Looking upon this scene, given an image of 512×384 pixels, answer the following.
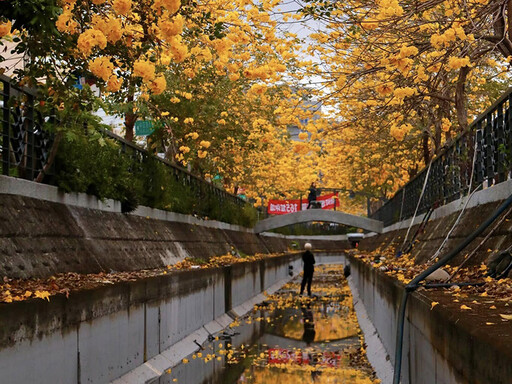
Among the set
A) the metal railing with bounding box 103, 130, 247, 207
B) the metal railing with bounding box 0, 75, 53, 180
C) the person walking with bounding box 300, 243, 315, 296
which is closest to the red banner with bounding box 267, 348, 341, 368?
the metal railing with bounding box 0, 75, 53, 180

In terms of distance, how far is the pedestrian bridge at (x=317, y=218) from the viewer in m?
45.1

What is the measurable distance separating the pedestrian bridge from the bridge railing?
19.6 metres

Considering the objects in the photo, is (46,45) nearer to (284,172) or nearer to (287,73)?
(287,73)

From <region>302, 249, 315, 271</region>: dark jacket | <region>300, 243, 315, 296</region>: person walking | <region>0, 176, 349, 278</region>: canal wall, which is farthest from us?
<region>302, 249, 315, 271</region>: dark jacket

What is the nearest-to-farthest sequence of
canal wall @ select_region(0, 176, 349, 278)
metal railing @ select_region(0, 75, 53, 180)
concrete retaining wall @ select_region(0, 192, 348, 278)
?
concrete retaining wall @ select_region(0, 192, 348, 278)
canal wall @ select_region(0, 176, 349, 278)
metal railing @ select_region(0, 75, 53, 180)

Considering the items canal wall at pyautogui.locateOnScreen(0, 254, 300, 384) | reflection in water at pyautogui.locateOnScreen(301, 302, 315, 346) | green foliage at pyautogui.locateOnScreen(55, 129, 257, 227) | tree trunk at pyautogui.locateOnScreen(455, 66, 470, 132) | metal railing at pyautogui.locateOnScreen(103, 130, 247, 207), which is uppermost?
tree trunk at pyautogui.locateOnScreen(455, 66, 470, 132)

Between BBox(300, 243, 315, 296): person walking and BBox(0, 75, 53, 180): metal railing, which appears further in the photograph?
BBox(300, 243, 315, 296): person walking

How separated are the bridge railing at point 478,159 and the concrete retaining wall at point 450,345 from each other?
356 cm

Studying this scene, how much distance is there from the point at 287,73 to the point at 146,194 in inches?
196

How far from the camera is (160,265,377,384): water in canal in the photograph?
11.7 meters

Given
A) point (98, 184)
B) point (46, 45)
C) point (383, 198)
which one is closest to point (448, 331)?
point (46, 45)

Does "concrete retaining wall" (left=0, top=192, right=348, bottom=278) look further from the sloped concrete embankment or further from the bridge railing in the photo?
the bridge railing

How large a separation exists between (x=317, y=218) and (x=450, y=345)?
42.5 m

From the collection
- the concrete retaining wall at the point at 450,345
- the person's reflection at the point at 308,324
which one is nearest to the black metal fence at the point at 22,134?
the concrete retaining wall at the point at 450,345
